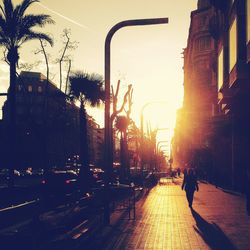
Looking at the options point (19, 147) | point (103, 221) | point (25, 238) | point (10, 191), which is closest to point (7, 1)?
point (10, 191)

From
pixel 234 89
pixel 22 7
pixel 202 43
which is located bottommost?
pixel 234 89

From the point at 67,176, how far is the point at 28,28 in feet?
29.9

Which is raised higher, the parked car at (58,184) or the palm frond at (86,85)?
the palm frond at (86,85)

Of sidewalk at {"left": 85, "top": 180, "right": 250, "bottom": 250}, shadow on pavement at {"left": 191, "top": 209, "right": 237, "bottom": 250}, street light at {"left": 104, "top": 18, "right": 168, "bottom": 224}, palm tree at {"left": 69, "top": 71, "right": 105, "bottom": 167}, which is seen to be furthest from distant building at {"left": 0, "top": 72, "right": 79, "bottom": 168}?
shadow on pavement at {"left": 191, "top": 209, "right": 237, "bottom": 250}

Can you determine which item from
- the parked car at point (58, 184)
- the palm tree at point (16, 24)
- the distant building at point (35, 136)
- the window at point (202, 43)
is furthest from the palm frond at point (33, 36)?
the window at point (202, 43)

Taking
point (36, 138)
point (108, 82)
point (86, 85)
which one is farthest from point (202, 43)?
point (108, 82)

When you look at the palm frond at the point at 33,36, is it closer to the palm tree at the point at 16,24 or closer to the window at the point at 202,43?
the palm tree at the point at 16,24

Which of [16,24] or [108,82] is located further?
[16,24]

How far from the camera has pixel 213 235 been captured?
44.2 feet

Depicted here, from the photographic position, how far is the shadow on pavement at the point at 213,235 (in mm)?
11633

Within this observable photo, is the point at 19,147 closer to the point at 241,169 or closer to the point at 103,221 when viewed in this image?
the point at 241,169

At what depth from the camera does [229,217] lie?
18.4 metres

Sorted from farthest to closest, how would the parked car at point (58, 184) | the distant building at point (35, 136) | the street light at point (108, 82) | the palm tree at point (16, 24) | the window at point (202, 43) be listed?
the window at point (202, 43) < the distant building at point (35, 136) < the parked car at point (58, 184) < the palm tree at point (16, 24) < the street light at point (108, 82)

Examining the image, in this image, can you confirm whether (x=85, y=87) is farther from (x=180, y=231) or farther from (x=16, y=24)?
(x=180, y=231)
